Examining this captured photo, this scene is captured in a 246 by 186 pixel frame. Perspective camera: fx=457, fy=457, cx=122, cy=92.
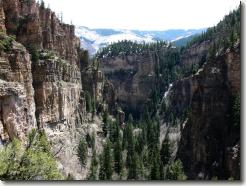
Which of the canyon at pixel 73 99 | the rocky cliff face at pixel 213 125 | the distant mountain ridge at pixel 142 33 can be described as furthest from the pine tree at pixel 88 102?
the distant mountain ridge at pixel 142 33

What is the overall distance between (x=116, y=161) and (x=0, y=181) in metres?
15.2

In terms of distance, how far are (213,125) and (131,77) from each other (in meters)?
48.1

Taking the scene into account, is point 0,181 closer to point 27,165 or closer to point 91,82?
point 27,165

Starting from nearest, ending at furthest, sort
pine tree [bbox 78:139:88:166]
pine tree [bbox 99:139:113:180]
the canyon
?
1. the canyon
2. pine tree [bbox 99:139:113:180]
3. pine tree [bbox 78:139:88:166]

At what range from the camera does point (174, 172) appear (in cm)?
1502

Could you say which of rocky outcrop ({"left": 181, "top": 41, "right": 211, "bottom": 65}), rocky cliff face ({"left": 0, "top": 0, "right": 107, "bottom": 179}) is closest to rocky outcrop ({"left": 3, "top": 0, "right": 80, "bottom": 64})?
rocky cliff face ({"left": 0, "top": 0, "right": 107, "bottom": 179})

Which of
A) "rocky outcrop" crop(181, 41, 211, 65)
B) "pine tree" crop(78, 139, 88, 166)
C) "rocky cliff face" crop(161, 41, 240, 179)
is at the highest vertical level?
"rocky outcrop" crop(181, 41, 211, 65)

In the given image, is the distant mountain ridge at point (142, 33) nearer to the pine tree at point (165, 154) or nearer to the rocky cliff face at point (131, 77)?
the pine tree at point (165, 154)

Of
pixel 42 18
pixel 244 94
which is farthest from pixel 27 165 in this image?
pixel 42 18

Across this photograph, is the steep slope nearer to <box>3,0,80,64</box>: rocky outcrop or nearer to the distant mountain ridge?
the distant mountain ridge

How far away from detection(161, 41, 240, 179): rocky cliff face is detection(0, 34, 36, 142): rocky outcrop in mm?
7056

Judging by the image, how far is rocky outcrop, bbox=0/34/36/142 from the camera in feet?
59.4

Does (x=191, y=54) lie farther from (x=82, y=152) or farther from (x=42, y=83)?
(x=42, y=83)

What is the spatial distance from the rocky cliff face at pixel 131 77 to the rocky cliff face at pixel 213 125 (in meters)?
31.5
